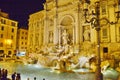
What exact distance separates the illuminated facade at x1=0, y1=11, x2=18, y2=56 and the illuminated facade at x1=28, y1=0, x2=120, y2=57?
8.87 m

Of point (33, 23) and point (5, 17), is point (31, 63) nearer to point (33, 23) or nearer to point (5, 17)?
point (33, 23)

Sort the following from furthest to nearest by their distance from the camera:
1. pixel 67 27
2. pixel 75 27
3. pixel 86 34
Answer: pixel 67 27
pixel 75 27
pixel 86 34

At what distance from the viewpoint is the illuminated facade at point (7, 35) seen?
39625mm

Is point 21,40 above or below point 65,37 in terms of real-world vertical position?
above

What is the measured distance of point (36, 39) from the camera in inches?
1373

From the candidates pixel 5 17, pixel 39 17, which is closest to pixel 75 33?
pixel 39 17

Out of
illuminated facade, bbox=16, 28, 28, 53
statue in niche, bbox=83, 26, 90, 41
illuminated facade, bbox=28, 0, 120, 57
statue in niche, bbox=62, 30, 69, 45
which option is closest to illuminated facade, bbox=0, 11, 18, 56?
illuminated facade, bbox=16, 28, 28, 53

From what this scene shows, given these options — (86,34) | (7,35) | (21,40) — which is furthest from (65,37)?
(21,40)

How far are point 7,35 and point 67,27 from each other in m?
19.8

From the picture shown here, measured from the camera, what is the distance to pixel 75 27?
25.7 m

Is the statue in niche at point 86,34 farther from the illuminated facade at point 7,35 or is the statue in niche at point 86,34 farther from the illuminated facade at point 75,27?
the illuminated facade at point 7,35

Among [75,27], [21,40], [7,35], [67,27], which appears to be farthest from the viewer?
[21,40]

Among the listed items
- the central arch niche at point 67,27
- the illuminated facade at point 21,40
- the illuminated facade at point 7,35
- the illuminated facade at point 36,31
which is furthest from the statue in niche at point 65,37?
the illuminated facade at point 21,40

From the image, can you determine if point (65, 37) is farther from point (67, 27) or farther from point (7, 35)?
point (7, 35)
